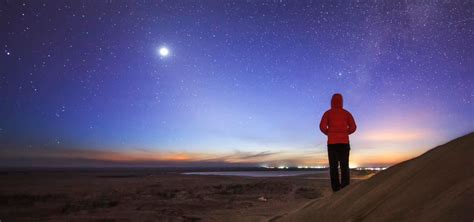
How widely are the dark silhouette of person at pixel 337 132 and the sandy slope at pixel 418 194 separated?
85cm

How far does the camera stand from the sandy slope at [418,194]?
8.79 ft

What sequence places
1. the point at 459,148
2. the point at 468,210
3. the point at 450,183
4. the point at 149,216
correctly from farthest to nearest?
the point at 149,216, the point at 459,148, the point at 450,183, the point at 468,210

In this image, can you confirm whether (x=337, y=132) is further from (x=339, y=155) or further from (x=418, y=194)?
(x=418, y=194)

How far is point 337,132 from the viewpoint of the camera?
18.9ft

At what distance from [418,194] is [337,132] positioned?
8.34ft

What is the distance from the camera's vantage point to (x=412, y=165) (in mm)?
4379

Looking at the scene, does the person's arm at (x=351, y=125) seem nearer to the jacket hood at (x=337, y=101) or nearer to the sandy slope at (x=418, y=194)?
the jacket hood at (x=337, y=101)

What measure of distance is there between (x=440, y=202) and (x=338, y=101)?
3.24m

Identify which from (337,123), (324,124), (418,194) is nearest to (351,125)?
(337,123)

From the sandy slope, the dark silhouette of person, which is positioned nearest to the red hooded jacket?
the dark silhouette of person

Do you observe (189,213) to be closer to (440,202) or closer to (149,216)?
(149,216)

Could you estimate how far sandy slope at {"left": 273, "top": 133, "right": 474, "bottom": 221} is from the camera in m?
2.68

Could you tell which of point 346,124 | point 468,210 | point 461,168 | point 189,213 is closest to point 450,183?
point 461,168

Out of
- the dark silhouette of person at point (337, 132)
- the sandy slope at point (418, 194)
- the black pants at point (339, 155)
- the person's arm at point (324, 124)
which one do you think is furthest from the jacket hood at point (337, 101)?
the sandy slope at point (418, 194)
